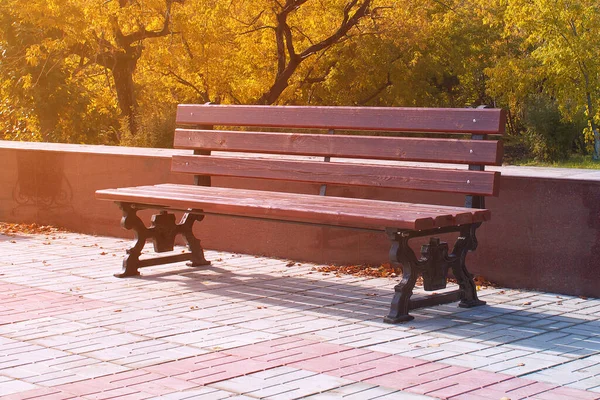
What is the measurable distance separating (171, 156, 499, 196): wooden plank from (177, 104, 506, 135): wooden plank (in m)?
0.25

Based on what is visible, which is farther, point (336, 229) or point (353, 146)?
point (336, 229)

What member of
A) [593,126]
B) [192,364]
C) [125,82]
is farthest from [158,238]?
[593,126]

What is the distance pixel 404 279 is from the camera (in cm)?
537

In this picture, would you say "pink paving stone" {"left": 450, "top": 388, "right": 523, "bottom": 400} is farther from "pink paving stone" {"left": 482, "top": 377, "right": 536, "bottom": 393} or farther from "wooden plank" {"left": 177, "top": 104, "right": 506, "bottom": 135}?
"wooden plank" {"left": 177, "top": 104, "right": 506, "bottom": 135}

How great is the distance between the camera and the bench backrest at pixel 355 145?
557cm

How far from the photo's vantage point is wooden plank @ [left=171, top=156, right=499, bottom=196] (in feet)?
18.3

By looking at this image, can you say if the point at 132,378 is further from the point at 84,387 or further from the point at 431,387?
the point at 431,387

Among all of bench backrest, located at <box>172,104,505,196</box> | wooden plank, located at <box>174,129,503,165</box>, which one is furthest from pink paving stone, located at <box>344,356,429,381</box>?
wooden plank, located at <box>174,129,503,165</box>

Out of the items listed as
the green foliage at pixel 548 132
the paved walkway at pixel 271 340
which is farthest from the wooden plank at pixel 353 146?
the green foliage at pixel 548 132

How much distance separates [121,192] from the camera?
6.59m

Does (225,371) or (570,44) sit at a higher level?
(570,44)

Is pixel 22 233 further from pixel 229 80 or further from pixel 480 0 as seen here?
pixel 480 0

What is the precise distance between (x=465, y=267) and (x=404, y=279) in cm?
50

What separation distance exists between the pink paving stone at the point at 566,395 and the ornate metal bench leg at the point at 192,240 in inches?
147
